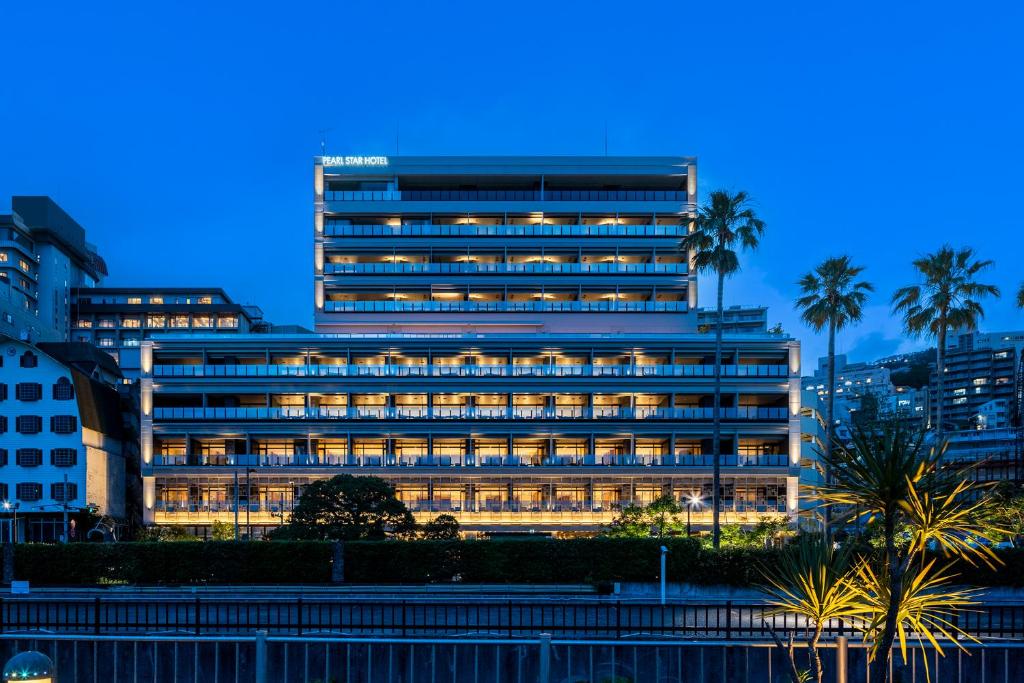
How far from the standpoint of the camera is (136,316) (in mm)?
142500

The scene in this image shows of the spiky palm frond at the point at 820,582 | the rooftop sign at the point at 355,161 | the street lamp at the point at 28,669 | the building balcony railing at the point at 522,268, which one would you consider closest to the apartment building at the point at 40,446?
the building balcony railing at the point at 522,268

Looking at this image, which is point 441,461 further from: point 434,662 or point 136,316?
point 136,316

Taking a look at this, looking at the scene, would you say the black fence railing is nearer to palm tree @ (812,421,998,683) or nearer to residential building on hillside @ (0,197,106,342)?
palm tree @ (812,421,998,683)

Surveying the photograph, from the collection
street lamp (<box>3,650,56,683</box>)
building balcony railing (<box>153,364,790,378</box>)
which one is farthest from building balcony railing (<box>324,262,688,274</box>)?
street lamp (<box>3,650,56,683</box>)

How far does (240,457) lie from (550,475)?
26.5 meters

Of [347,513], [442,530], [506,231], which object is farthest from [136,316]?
[442,530]

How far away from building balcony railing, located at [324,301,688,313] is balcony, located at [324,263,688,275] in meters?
3.00

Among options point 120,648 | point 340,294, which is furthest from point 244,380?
point 120,648

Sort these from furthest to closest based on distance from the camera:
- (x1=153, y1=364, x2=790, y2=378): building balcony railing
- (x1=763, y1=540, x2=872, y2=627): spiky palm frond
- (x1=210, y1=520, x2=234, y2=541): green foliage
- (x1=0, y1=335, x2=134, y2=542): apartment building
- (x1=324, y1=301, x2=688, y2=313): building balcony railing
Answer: (x1=324, y1=301, x2=688, y2=313): building balcony railing < (x1=153, y1=364, x2=790, y2=378): building balcony railing < (x1=0, y1=335, x2=134, y2=542): apartment building < (x1=210, y1=520, x2=234, y2=541): green foliage < (x1=763, y1=540, x2=872, y2=627): spiky palm frond

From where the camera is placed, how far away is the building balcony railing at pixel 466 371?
256 ft

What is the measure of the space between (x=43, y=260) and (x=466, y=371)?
298 ft

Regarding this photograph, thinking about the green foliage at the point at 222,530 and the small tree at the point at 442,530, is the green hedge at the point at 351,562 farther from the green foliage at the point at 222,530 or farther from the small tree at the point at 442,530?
the green foliage at the point at 222,530

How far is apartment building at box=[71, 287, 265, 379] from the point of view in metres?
141

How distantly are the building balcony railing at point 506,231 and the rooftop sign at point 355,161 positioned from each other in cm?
652
